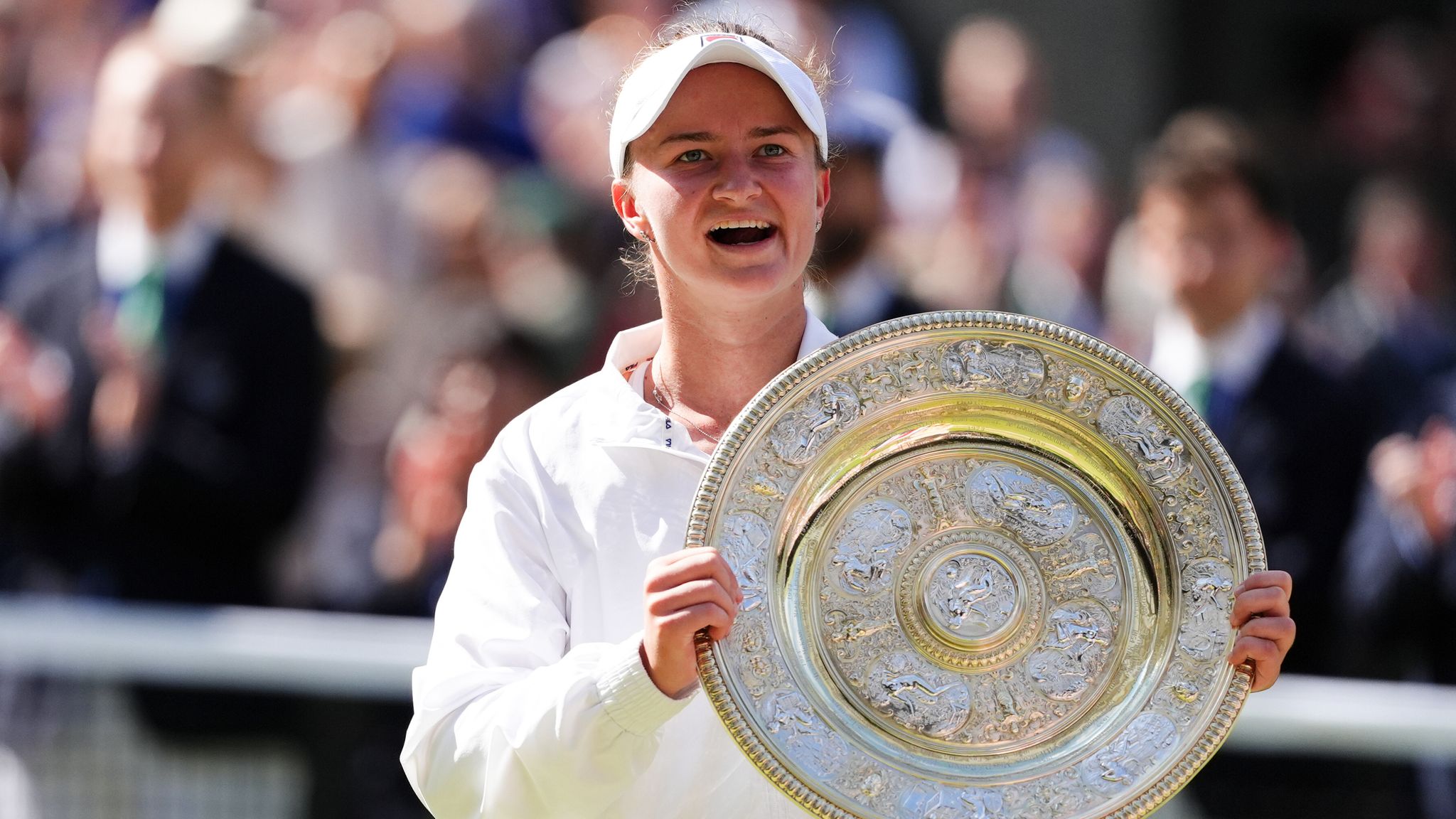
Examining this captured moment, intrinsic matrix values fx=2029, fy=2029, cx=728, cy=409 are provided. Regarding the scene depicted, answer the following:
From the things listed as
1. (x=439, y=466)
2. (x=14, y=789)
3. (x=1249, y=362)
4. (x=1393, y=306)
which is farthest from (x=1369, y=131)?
(x=14, y=789)

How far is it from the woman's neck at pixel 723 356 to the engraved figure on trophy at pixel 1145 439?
0.46m

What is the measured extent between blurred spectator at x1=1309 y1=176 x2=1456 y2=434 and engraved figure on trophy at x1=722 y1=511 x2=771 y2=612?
3.54m

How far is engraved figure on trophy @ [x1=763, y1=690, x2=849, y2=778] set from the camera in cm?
232

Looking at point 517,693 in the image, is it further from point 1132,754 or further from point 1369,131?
point 1369,131

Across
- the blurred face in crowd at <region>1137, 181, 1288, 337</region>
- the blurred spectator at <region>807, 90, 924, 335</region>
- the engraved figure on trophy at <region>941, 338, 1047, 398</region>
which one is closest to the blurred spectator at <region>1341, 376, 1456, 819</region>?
the blurred face in crowd at <region>1137, 181, 1288, 337</region>

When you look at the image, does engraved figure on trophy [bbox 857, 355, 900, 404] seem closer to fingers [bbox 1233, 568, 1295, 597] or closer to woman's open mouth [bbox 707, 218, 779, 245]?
woman's open mouth [bbox 707, 218, 779, 245]

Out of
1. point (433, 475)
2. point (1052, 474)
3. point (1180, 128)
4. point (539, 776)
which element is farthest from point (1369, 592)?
point (539, 776)

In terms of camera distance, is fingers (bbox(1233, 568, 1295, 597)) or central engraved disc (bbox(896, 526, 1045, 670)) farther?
central engraved disc (bbox(896, 526, 1045, 670))

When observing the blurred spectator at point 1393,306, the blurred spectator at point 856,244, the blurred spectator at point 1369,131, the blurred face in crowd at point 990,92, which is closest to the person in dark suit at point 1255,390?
the blurred spectator at point 1393,306

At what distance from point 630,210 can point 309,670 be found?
102 inches

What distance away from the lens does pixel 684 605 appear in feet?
7.27

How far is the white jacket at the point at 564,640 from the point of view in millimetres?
2359

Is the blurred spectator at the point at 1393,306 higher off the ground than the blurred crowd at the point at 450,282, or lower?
higher

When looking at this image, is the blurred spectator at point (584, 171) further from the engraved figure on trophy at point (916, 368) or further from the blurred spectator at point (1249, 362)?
the engraved figure on trophy at point (916, 368)
